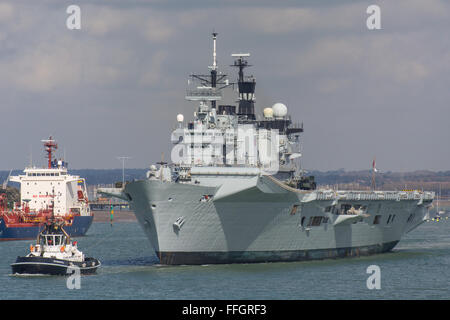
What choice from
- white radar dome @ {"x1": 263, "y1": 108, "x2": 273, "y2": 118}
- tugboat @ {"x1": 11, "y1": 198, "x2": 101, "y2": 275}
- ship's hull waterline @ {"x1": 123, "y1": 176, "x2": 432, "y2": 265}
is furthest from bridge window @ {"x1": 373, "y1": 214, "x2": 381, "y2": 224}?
tugboat @ {"x1": 11, "y1": 198, "x2": 101, "y2": 275}

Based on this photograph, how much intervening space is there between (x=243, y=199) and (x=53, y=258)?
29.8 feet

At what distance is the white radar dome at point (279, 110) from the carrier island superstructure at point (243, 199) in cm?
6

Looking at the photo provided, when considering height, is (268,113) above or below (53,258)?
above

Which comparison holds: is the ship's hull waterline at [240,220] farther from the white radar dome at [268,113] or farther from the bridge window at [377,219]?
the white radar dome at [268,113]

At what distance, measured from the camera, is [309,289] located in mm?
37781

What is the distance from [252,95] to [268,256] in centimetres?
1085

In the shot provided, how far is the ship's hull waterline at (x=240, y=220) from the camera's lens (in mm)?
42094

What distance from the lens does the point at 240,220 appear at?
1698 inches

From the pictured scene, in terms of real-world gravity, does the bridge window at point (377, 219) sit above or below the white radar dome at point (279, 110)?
below

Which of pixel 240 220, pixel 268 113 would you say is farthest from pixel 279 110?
pixel 240 220

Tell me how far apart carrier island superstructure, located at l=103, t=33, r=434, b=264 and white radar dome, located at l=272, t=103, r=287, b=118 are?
59 mm

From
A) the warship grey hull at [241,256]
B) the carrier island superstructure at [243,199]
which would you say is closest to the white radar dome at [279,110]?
the carrier island superstructure at [243,199]

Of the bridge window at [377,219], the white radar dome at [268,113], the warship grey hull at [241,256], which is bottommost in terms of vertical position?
the warship grey hull at [241,256]

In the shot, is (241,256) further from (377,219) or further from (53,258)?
(377,219)
